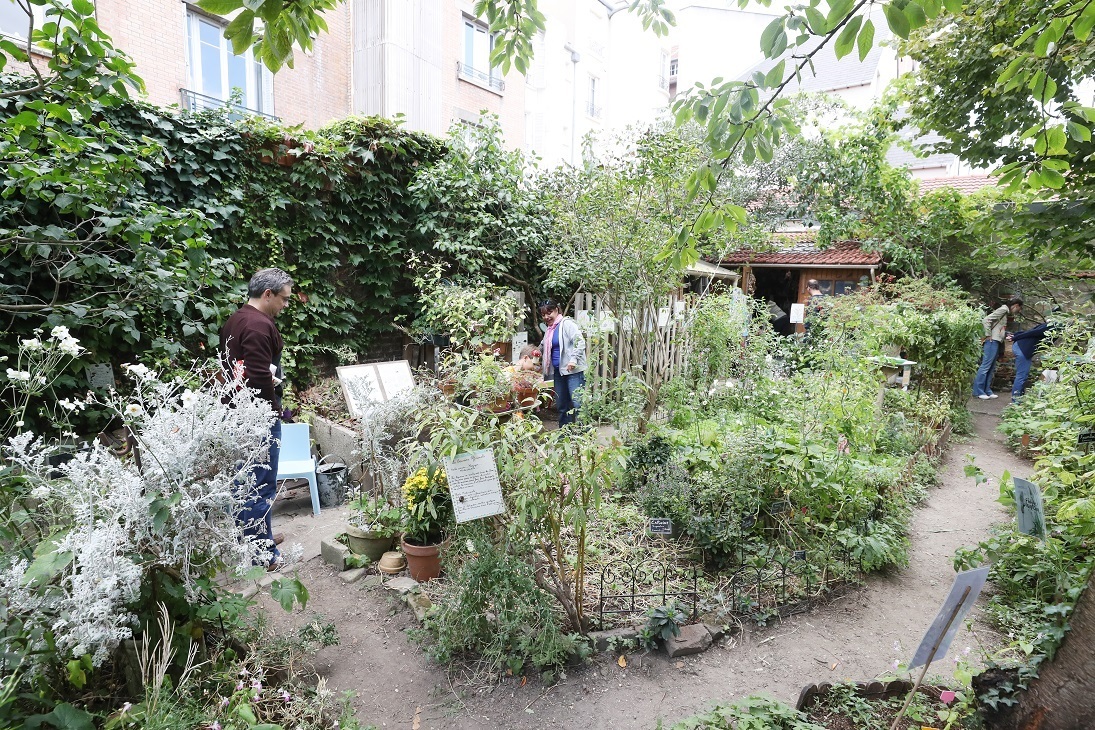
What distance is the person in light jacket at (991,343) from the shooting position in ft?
34.5

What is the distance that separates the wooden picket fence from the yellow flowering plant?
9.77 feet

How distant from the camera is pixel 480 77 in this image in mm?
13430

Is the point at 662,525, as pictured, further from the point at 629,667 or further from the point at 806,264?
the point at 806,264

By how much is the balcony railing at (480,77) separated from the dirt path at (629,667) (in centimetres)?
1214

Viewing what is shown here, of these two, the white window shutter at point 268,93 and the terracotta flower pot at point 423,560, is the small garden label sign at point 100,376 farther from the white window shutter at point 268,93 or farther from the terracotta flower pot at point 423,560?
the white window shutter at point 268,93

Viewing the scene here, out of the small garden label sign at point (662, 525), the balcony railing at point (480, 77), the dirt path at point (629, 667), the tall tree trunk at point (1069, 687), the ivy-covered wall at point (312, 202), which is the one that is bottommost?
the dirt path at point (629, 667)

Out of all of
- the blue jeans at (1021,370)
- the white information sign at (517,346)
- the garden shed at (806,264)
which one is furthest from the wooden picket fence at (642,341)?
the blue jeans at (1021,370)

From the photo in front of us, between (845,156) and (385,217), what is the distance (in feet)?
34.3

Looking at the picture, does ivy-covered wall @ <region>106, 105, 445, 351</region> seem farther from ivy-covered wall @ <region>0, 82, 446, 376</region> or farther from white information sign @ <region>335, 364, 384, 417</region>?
white information sign @ <region>335, 364, 384, 417</region>

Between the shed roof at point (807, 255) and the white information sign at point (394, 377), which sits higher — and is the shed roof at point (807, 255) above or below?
above

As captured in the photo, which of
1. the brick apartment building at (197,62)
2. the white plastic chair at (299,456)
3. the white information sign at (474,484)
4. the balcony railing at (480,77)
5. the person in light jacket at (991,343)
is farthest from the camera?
the balcony railing at (480,77)

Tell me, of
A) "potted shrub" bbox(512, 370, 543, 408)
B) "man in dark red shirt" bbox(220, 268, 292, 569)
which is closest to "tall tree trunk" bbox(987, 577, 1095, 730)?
"man in dark red shirt" bbox(220, 268, 292, 569)

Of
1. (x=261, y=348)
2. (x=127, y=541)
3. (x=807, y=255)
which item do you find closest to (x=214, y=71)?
(x=261, y=348)

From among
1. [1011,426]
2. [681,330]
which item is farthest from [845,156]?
[681,330]
